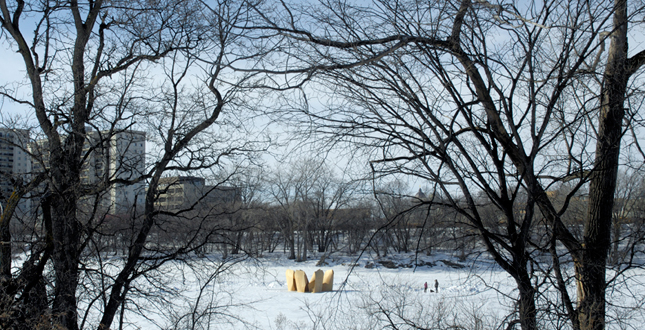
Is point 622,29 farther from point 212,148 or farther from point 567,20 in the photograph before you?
point 212,148

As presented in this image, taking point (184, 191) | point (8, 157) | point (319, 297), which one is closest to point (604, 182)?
point (184, 191)

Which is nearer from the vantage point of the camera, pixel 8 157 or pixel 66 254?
pixel 66 254

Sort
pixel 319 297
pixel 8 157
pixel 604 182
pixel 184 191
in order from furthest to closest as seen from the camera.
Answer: pixel 319 297 < pixel 184 191 < pixel 8 157 < pixel 604 182

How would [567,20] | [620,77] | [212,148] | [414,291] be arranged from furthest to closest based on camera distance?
[414,291] → [212,148] → [620,77] → [567,20]

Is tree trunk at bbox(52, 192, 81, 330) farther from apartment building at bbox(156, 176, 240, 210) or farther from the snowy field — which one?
apartment building at bbox(156, 176, 240, 210)

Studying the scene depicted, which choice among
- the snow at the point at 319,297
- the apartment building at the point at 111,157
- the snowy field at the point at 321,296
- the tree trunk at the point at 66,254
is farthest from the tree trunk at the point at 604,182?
the snow at the point at 319,297

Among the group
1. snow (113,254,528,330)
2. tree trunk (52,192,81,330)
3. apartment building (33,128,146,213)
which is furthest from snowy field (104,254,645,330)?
apartment building (33,128,146,213)

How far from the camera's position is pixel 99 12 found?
10.0 metres

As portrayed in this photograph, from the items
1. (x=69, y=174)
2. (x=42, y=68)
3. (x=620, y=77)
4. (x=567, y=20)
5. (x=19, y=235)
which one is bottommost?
(x=19, y=235)

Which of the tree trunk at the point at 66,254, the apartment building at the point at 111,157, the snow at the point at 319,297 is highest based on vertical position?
the apartment building at the point at 111,157

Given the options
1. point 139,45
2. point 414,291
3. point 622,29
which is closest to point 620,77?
point 622,29

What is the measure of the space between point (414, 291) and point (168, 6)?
73.5ft

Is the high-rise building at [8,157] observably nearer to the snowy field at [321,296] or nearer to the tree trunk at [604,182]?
the snowy field at [321,296]

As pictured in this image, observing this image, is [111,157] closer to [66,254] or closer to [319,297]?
Answer: [66,254]
